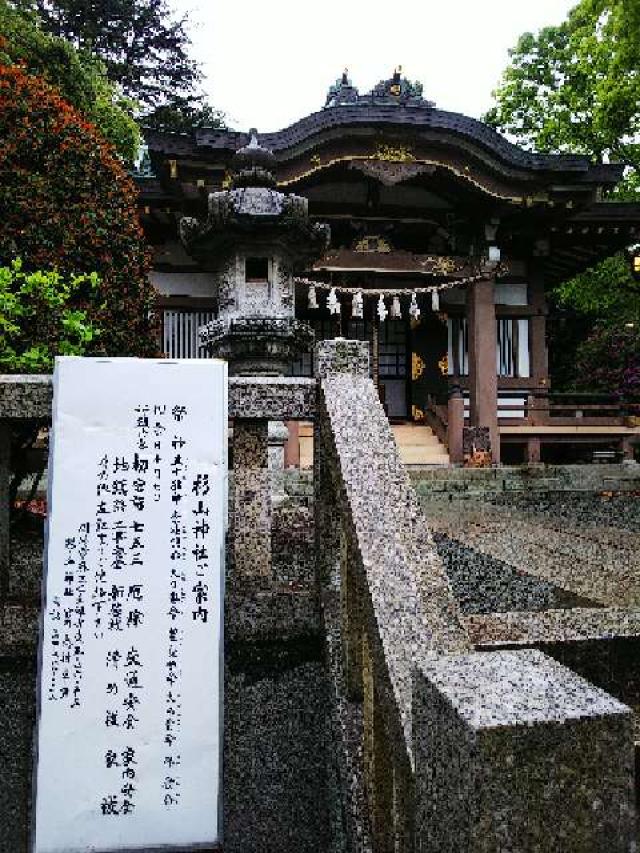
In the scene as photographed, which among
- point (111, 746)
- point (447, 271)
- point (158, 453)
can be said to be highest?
point (447, 271)

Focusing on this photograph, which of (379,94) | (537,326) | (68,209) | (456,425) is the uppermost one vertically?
(379,94)

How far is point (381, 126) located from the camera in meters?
11.1

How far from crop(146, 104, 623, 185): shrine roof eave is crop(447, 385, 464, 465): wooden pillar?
14.8ft

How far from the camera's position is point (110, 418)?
2154 mm

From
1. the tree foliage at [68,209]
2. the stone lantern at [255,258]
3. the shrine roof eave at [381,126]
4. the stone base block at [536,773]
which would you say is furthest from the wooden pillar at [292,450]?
the stone base block at [536,773]

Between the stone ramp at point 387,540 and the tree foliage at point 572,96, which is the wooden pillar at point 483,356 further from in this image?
the stone ramp at point 387,540

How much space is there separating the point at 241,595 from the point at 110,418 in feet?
3.32

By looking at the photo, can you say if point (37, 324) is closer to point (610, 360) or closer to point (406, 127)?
point (406, 127)

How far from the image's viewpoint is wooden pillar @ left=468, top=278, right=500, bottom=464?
12398 mm

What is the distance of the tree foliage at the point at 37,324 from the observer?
3189 millimetres

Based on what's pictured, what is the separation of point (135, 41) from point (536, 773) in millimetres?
28908

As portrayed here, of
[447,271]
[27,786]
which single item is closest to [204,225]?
[27,786]

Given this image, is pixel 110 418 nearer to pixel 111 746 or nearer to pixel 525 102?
pixel 111 746

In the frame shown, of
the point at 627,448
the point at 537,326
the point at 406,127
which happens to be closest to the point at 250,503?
the point at 406,127
